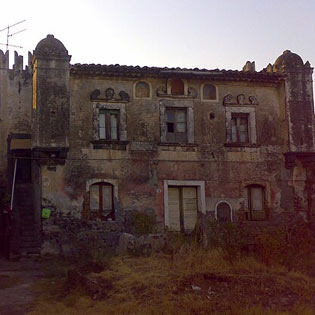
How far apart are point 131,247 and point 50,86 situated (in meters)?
7.32

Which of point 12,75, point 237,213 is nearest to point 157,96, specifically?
point 237,213

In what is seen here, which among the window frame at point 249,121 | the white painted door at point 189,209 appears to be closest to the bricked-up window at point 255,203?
the window frame at point 249,121

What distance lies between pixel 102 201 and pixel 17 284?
239 inches

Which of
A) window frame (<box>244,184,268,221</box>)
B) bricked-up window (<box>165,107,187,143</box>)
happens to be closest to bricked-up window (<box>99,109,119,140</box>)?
bricked-up window (<box>165,107,187,143</box>)

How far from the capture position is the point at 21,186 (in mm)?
23797

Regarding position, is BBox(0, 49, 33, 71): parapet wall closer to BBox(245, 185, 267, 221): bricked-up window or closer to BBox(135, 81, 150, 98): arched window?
BBox(135, 81, 150, 98): arched window

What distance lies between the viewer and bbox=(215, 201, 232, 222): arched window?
21234mm

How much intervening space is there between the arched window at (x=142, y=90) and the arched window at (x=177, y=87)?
3.39 ft

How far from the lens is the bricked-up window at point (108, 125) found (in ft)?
68.2

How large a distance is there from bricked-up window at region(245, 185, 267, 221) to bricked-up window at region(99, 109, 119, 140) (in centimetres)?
576

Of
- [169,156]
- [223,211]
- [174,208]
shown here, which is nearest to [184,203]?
[174,208]

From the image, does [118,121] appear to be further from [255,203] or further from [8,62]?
[8,62]

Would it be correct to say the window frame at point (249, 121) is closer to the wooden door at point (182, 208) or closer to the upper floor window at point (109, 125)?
the wooden door at point (182, 208)

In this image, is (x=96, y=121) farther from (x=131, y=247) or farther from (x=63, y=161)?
(x=131, y=247)
